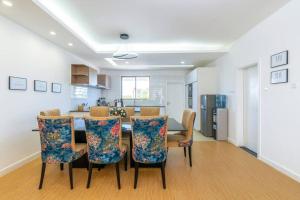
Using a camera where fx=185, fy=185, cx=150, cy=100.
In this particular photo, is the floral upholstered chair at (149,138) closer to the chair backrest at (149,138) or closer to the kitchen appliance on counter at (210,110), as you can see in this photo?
the chair backrest at (149,138)

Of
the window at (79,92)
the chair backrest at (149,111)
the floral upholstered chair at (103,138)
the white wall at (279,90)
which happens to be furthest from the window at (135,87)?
the floral upholstered chair at (103,138)

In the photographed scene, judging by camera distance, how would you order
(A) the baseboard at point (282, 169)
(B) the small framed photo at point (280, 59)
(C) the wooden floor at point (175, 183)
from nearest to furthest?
(C) the wooden floor at point (175, 183) → (A) the baseboard at point (282, 169) → (B) the small framed photo at point (280, 59)

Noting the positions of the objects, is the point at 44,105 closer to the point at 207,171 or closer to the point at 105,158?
the point at 105,158

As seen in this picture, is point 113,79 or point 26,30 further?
point 113,79

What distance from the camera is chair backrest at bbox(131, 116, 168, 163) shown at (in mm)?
2357

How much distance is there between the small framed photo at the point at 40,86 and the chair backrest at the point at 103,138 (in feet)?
6.40

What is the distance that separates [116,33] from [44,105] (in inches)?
86.7

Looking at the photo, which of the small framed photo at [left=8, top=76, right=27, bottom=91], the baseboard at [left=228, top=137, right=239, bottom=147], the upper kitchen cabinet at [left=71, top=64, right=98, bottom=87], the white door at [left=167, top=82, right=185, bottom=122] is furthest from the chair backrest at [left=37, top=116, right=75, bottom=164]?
the white door at [left=167, top=82, right=185, bottom=122]

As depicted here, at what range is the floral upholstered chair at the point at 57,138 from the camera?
7.64 feet

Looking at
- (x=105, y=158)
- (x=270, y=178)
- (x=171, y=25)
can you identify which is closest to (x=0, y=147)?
(x=105, y=158)

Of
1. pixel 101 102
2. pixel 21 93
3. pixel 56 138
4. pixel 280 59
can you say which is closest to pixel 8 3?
pixel 21 93

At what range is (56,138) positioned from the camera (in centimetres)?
237

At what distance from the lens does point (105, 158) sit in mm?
2400

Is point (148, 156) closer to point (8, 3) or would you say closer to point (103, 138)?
point (103, 138)
